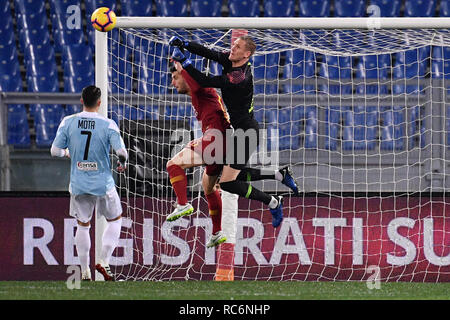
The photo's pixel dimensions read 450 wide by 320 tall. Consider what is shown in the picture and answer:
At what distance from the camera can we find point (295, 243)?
Answer: 8008 mm

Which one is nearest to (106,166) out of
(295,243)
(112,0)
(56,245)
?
(56,245)

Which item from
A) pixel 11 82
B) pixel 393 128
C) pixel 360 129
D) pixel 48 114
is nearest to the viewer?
pixel 393 128

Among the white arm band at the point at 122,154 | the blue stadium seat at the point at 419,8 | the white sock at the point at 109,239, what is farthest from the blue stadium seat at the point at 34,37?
the white arm band at the point at 122,154

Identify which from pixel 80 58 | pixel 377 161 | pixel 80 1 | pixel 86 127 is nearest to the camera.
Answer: pixel 86 127

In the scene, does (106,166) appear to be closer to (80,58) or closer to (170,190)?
(170,190)

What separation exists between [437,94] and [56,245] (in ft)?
13.7

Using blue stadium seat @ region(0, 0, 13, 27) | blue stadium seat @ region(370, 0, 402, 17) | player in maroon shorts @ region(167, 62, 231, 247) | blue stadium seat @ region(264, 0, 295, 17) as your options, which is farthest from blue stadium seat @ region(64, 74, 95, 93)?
player in maroon shorts @ region(167, 62, 231, 247)

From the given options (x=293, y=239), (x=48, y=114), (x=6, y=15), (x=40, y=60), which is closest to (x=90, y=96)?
(x=293, y=239)

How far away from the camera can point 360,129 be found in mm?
9672

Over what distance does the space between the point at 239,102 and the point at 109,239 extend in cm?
161

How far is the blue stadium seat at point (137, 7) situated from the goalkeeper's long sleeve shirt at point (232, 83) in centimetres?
682

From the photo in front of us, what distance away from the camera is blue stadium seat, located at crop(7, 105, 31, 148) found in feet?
28.7

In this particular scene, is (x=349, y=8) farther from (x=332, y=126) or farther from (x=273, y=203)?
(x=273, y=203)

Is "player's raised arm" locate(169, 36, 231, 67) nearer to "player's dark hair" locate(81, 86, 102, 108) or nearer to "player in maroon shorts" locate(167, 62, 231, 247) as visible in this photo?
"player in maroon shorts" locate(167, 62, 231, 247)
